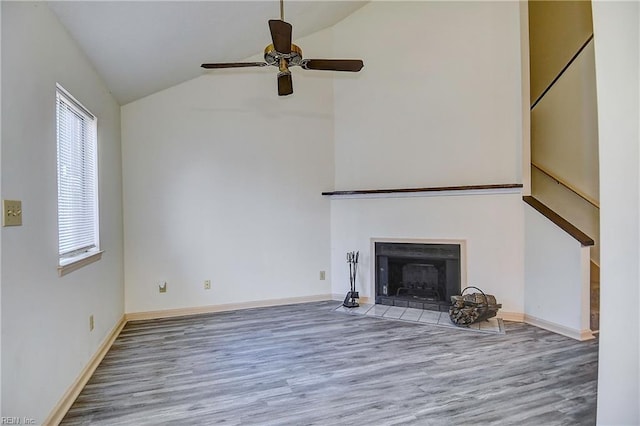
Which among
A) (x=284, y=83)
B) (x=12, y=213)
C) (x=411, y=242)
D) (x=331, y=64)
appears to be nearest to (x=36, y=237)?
(x=12, y=213)

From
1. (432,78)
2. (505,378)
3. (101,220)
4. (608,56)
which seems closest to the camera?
(608,56)

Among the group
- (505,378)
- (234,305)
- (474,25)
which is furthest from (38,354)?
(474,25)

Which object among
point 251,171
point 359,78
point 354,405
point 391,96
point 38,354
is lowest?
point 354,405

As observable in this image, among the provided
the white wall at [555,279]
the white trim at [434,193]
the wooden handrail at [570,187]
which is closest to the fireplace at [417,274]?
the white trim at [434,193]

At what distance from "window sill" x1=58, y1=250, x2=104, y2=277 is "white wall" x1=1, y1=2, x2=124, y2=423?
0.16 ft

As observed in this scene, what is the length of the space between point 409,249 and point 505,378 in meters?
1.93

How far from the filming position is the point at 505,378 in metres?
2.53

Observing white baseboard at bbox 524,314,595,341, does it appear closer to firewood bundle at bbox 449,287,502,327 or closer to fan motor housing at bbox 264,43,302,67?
firewood bundle at bbox 449,287,502,327

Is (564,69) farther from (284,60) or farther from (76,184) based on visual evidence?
(76,184)

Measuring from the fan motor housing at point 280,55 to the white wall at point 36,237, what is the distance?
1.28 m

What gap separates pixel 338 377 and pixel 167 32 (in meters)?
Answer: 2.96

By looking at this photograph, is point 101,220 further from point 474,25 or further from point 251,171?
point 474,25

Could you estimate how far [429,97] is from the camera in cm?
422

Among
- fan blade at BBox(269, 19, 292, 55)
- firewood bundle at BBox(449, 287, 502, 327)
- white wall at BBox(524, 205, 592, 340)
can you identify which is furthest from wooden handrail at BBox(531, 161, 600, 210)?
fan blade at BBox(269, 19, 292, 55)
